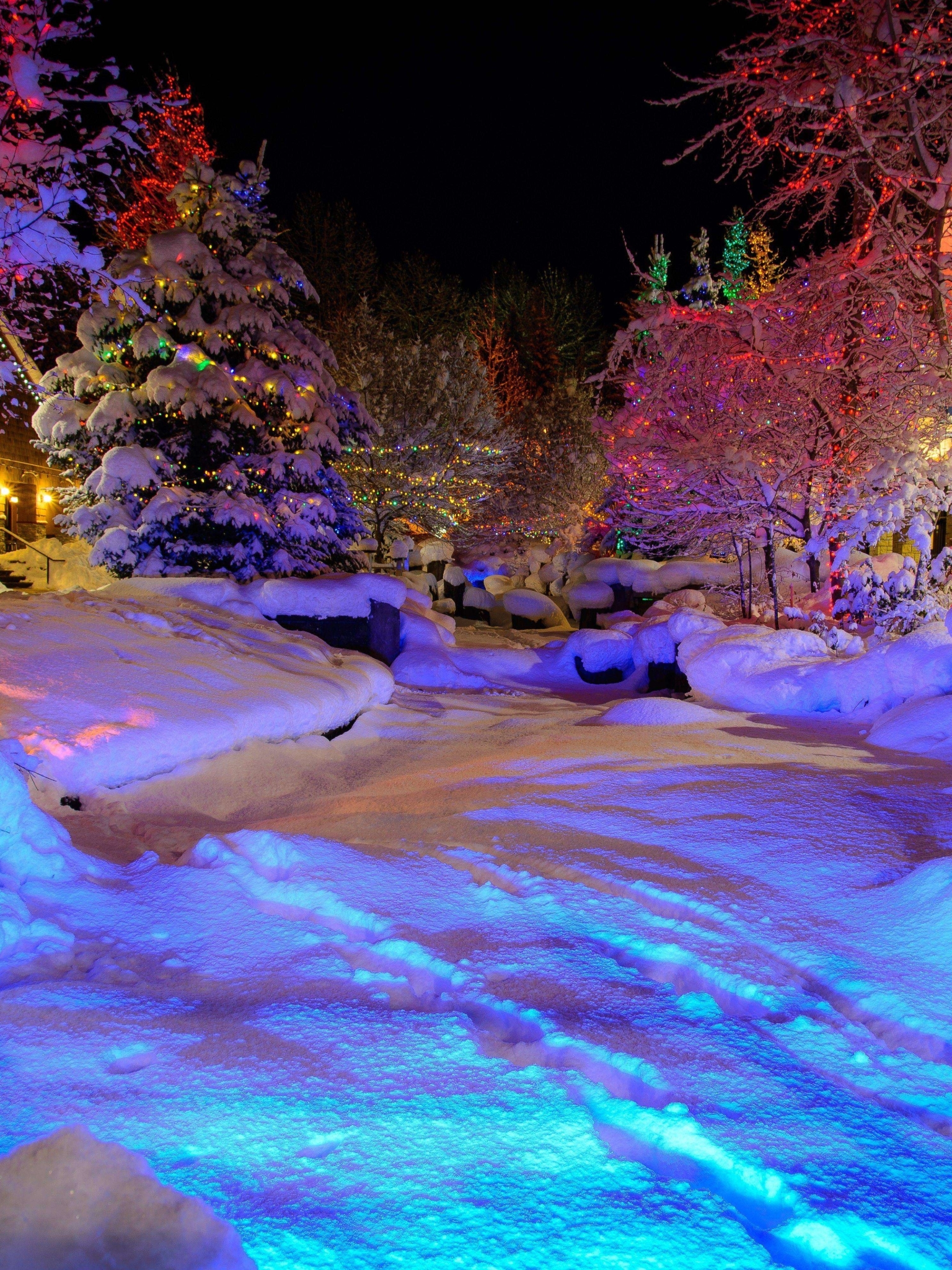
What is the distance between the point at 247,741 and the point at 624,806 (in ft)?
8.85

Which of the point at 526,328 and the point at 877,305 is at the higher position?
the point at 526,328

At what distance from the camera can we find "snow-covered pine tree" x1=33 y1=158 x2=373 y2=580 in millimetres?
10750

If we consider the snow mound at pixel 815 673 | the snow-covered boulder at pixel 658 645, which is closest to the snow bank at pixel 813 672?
the snow mound at pixel 815 673

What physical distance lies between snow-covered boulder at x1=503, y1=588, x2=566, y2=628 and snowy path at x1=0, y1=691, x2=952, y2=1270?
55.5 feet

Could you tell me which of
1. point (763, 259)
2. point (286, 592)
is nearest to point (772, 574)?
point (286, 592)

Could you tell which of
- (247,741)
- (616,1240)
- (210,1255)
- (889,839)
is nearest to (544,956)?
(616,1240)

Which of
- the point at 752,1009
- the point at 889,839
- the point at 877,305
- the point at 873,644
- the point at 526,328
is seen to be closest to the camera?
the point at 752,1009

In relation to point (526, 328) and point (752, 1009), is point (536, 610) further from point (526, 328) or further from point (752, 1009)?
point (526, 328)

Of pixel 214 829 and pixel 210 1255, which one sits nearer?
pixel 210 1255

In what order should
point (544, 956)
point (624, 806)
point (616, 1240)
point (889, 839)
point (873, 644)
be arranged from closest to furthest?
point (616, 1240)
point (544, 956)
point (889, 839)
point (624, 806)
point (873, 644)

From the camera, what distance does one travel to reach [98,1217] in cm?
125

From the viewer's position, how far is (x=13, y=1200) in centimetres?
127

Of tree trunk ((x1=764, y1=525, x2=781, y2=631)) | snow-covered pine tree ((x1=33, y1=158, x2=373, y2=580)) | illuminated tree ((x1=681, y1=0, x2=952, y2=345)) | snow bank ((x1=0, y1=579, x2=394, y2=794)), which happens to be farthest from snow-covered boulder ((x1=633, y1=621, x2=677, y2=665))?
snow-covered pine tree ((x1=33, y1=158, x2=373, y2=580))

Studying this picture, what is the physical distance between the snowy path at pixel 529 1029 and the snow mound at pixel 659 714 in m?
2.27
